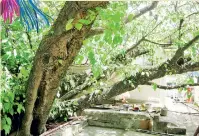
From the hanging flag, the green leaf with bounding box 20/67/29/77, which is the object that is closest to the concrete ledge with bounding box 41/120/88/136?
the green leaf with bounding box 20/67/29/77

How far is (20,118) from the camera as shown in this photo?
2.97 metres

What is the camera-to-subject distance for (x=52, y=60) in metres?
2.23

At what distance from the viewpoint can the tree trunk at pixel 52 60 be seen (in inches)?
76.2

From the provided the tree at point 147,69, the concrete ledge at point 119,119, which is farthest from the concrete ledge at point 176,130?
the tree at point 147,69

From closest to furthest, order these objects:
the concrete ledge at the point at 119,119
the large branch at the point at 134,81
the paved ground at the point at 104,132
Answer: the large branch at the point at 134,81 → the paved ground at the point at 104,132 → the concrete ledge at the point at 119,119

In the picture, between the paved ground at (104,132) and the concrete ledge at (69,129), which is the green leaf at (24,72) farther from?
the paved ground at (104,132)

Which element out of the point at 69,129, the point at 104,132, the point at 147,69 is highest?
the point at 147,69

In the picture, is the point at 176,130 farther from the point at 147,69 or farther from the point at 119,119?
the point at 147,69

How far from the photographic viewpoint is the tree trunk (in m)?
1.94

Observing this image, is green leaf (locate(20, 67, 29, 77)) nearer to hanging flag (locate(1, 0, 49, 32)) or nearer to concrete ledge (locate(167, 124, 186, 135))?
hanging flag (locate(1, 0, 49, 32))

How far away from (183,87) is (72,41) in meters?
2.73

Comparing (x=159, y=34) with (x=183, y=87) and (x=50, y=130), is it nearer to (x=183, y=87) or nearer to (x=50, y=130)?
(x=183, y=87)

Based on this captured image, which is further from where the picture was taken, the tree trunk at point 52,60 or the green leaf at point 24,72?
the green leaf at point 24,72

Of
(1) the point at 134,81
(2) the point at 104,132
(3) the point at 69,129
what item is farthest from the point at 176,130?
(3) the point at 69,129
